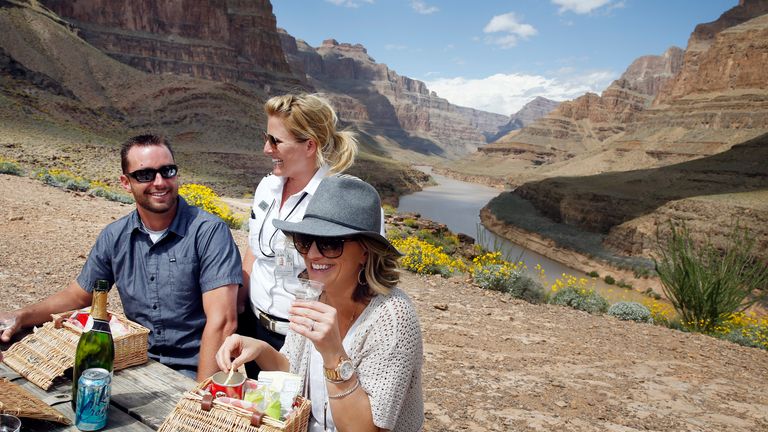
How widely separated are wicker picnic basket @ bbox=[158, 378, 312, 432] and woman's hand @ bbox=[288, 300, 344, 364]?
0.25 m

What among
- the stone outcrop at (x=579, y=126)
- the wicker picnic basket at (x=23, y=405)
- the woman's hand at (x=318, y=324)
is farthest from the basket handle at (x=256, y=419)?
the stone outcrop at (x=579, y=126)

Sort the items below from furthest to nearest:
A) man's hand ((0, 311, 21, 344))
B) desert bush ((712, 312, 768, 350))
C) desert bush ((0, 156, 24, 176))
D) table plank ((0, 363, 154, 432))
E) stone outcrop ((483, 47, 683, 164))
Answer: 1. stone outcrop ((483, 47, 683, 164))
2. desert bush ((0, 156, 24, 176))
3. desert bush ((712, 312, 768, 350))
4. man's hand ((0, 311, 21, 344))
5. table plank ((0, 363, 154, 432))

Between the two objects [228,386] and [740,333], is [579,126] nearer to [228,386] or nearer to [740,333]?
[740,333]

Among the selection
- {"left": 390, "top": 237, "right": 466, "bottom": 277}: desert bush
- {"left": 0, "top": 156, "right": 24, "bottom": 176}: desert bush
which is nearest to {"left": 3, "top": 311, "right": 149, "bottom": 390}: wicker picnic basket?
{"left": 390, "top": 237, "right": 466, "bottom": 277}: desert bush

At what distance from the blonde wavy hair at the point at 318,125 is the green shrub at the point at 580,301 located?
304 inches

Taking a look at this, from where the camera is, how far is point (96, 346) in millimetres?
2188

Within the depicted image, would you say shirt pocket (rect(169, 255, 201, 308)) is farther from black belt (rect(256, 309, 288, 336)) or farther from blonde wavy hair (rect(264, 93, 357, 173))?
blonde wavy hair (rect(264, 93, 357, 173))

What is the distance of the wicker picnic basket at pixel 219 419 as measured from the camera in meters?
1.71

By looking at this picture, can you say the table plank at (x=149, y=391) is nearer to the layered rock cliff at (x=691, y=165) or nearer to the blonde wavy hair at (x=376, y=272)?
the blonde wavy hair at (x=376, y=272)

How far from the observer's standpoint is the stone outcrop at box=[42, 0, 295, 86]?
78.1 m

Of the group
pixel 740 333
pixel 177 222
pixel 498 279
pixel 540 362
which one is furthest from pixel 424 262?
pixel 177 222

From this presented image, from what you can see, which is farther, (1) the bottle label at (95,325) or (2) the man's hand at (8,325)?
(2) the man's hand at (8,325)

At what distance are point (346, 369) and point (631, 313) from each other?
340 inches

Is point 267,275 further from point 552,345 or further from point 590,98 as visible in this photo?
point 590,98
